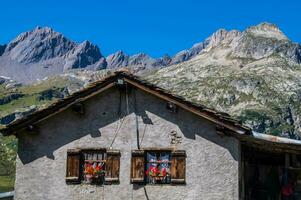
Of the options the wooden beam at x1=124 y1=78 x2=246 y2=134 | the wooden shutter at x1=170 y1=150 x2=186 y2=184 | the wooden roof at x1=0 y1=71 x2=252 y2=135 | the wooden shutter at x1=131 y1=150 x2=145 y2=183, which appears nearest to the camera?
the wooden beam at x1=124 y1=78 x2=246 y2=134

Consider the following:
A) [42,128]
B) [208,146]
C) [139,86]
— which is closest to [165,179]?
[208,146]

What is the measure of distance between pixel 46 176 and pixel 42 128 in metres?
2.14

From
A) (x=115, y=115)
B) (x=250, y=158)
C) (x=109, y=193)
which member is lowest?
(x=109, y=193)

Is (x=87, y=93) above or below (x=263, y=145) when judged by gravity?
above

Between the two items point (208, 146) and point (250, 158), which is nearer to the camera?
point (208, 146)

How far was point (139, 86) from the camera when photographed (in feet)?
83.1

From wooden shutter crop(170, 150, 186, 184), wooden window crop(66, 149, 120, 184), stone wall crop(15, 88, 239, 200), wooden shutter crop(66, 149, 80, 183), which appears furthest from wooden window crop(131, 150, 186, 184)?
wooden shutter crop(66, 149, 80, 183)

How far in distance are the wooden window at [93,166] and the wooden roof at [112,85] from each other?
2084 millimetres

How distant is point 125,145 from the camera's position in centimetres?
2555

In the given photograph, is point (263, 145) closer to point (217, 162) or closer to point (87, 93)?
point (217, 162)

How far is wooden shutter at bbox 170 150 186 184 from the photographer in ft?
81.0

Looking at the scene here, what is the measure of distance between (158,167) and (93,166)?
9.29 ft

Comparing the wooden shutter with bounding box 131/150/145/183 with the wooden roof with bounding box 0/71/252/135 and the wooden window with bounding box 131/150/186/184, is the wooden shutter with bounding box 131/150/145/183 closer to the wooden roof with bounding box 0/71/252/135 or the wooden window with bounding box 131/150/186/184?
the wooden window with bounding box 131/150/186/184

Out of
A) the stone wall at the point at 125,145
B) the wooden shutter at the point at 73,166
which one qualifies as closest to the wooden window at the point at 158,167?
the stone wall at the point at 125,145
